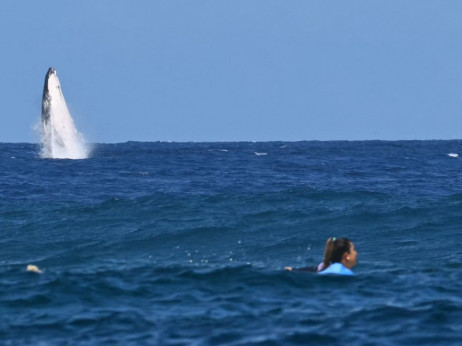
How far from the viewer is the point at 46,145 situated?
207 feet

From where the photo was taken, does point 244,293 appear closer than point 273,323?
No

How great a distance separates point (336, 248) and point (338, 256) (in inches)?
8.9

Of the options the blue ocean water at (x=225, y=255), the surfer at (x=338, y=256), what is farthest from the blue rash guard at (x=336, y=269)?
the blue ocean water at (x=225, y=255)

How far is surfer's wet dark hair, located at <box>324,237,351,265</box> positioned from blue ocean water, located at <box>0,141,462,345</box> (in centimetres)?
35

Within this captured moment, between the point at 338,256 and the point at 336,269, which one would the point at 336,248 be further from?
the point at 336,269

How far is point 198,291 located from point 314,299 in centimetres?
188

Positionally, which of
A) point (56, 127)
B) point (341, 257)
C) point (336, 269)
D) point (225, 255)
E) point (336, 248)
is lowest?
point (225, 255)

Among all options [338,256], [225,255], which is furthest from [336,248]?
[225,255]

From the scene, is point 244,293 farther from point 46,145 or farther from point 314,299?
point 46,145

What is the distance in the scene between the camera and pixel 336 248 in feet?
42.4

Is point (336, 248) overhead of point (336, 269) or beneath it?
overhead

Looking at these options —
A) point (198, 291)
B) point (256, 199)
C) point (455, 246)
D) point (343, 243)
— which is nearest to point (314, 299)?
point (343, 243)

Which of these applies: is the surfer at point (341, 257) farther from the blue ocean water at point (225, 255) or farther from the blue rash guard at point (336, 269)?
the blue ocean water at point (225, 255)

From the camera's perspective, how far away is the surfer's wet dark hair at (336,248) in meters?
12.8
